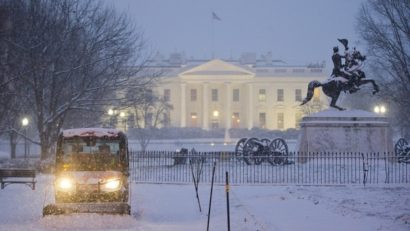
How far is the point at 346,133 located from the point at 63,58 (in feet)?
44.8

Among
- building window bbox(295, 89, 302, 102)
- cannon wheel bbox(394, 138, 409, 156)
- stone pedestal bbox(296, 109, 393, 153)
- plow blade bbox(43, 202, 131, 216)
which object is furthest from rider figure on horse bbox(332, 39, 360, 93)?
building window bbox(295, 89, 302, 102)

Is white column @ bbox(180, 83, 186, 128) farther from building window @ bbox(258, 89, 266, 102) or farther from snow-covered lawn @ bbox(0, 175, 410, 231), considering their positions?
snow-covered lawn @ bbox(0, 175, 410, 231)

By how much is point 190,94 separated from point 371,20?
62.3 metres

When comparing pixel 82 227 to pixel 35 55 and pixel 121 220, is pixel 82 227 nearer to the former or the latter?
pixel 121 220

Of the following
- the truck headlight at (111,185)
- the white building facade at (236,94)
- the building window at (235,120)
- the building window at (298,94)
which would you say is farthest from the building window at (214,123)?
the truck headlight at (111,185)

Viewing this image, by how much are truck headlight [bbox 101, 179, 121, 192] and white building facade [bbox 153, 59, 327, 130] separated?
80.5 metres

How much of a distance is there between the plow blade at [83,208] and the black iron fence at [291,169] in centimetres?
871

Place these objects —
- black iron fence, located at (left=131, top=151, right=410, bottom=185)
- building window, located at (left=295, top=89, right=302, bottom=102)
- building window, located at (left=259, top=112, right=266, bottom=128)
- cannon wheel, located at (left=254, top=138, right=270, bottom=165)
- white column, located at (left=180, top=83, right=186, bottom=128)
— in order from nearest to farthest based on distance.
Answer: black iron fence, located at (left=131, top=151, right=410, bottom=185), cannon wheel, located at (left=254, top=138, right=270, bottom=165), white column, located at (left=180, top=83, right=186, bottom=128), building window, located at (left=295, top=89, right=302, bottom=102), building window, located at (left=259, top=112, right=266, bottom=128)

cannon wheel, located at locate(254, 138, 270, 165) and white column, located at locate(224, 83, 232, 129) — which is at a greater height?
white column, located at locate(224, 83, 232, 129)

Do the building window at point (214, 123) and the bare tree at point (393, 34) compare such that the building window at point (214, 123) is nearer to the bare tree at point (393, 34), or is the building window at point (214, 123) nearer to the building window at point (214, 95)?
the building window at point (214, 95)

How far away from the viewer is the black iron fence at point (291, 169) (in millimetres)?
22581

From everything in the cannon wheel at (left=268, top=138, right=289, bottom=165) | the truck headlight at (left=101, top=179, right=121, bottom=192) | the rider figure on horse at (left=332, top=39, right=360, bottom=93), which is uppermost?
the rider figure on horse at (left=332, top=39, right=360, bottom=93)

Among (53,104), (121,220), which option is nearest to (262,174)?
(53,104)

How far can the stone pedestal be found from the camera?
28203 mm
